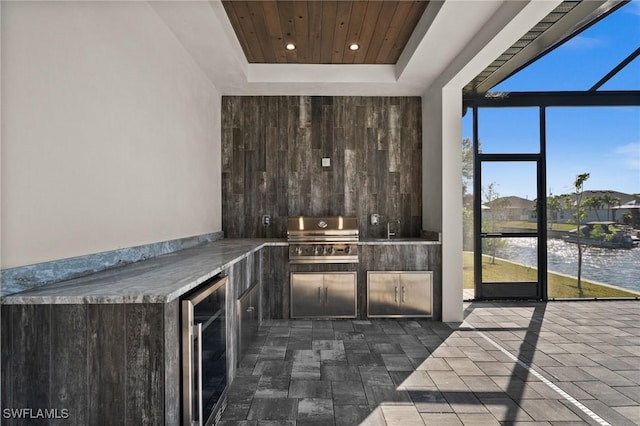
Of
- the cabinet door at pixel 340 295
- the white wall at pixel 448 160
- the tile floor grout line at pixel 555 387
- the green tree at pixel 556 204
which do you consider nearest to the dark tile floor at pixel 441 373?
the tile floor grout line at pixel 555 387

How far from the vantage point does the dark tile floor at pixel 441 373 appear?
2.20 metres

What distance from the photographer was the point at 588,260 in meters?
5.07

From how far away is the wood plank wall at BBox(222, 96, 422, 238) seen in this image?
4.67 meters

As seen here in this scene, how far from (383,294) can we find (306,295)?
882 millimetres

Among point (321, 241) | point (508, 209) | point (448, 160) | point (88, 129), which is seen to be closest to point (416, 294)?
point (321, 241)

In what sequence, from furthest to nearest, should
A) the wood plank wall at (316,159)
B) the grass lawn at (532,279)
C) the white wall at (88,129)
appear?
the grass lawn at (532,279) → the wood plank wall at (316,159) → the white wall at (88,129)

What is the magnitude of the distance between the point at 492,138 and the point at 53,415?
17.5 ft

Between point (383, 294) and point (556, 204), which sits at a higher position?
point (556, 204)

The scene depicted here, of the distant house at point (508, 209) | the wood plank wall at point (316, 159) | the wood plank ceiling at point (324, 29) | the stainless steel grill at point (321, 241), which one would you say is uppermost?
the wood plank ceiling at point (324, 29)

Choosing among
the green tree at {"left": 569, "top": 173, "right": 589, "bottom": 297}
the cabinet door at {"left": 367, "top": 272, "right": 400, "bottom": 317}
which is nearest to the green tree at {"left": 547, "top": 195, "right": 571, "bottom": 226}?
the green tree at {"left": 569, "top": 173, "right": 589, "bottom": 297}

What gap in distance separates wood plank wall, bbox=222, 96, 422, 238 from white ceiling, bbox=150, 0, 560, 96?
20 centimetres

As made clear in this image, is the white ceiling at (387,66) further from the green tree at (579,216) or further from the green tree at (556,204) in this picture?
the green tree at (579,216)

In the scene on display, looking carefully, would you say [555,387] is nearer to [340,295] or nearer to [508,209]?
[340,295]

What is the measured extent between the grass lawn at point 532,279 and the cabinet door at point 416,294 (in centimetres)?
113
